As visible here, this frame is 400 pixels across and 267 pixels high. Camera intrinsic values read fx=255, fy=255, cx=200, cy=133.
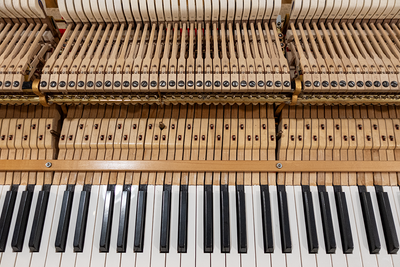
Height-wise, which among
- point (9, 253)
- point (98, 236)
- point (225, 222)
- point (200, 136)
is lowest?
point (9, 253)

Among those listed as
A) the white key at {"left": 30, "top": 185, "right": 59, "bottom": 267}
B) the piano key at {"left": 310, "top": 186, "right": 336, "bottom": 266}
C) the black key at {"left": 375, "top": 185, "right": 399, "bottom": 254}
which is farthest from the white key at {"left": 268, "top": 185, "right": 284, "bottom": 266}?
the white key at {"left": 30, "top": 185, "right": 59, "bottom": 267}

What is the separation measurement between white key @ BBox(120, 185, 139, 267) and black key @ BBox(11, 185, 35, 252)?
793mm

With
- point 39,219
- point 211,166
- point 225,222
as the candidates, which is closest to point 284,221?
point 225,222

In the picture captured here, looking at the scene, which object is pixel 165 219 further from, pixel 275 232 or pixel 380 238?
pixel 380 238

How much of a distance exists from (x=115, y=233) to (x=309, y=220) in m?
1.51

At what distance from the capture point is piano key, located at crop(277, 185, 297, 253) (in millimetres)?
1899

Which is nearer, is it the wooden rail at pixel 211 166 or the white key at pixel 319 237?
the white key at pixel 319 237

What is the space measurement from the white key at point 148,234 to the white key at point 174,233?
0.50ft

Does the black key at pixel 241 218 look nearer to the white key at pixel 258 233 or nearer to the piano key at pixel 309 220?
the white key at pixel 258 233

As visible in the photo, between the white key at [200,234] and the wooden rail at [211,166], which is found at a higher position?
the wooden rail at [211,166]

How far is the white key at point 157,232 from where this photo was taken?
6.25 feet

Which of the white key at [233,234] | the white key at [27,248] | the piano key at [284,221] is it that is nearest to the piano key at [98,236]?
the white key at [27,248]

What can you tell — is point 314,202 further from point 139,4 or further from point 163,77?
point 139,4

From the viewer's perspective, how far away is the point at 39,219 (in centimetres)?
198
